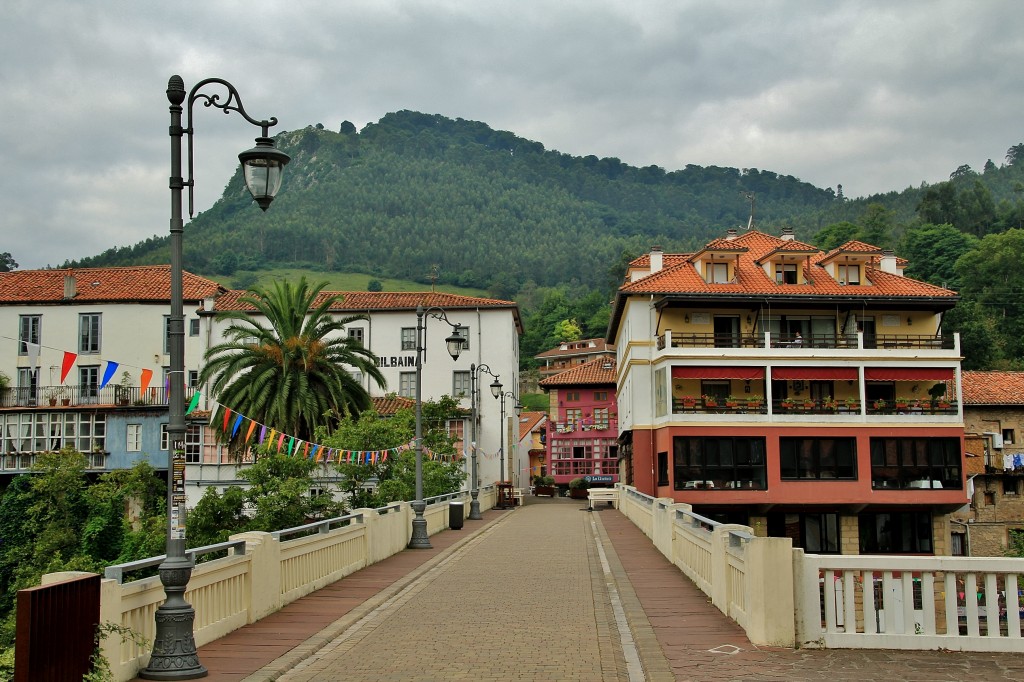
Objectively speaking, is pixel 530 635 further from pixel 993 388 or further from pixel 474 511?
pixel 993 388

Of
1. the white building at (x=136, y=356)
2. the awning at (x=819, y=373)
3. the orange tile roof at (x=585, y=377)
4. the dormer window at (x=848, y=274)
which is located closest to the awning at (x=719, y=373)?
the awning at (x=819, y=373)

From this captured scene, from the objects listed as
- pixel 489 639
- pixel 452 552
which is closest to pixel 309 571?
pixel 489 639

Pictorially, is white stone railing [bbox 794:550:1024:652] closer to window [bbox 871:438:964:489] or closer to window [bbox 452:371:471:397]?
window [bbox 871:438:964:489]

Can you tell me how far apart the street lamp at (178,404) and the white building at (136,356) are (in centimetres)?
3959

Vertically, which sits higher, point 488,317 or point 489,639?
point 488,317

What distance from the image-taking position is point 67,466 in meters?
45.4

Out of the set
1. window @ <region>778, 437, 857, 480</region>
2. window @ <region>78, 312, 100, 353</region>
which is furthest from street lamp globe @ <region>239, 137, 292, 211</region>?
window @ <region>78, 312, 100, 353</region>

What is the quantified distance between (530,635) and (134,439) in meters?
43.9

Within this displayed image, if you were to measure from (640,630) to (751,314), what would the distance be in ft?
118

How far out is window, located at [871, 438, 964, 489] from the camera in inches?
1670

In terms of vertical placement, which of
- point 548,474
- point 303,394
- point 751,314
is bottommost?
point 548,474

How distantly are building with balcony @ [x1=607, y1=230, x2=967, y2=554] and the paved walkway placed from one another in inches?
954

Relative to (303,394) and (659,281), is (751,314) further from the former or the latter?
(303,394)

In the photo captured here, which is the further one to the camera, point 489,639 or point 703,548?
point 703,548
